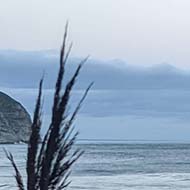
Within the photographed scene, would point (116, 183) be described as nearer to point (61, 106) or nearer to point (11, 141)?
point (61, 106)

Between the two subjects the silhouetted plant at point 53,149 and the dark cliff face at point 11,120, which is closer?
the silhouetted plant at point 53,149

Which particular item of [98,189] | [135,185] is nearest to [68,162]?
[98,189]

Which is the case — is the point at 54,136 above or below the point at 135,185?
below

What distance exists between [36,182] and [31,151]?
0.25m

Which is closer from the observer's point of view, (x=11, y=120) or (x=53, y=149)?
(x=53, y=149)

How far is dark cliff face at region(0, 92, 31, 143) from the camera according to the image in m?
168

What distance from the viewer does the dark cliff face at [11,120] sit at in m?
168

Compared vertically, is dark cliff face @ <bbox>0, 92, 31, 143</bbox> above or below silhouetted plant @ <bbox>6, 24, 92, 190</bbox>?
above

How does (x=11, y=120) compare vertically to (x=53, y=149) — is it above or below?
above

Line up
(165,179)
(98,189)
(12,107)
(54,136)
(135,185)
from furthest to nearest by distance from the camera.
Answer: (12,107) → (165,179) → (135,185) → (98,189) → (54,136)

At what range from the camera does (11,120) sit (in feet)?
561

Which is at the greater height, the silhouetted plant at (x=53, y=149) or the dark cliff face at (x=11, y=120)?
the dark cliff face at (x=11, y=120)

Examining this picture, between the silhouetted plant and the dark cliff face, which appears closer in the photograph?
the silhouetted plant

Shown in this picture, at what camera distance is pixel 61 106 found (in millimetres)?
5734
